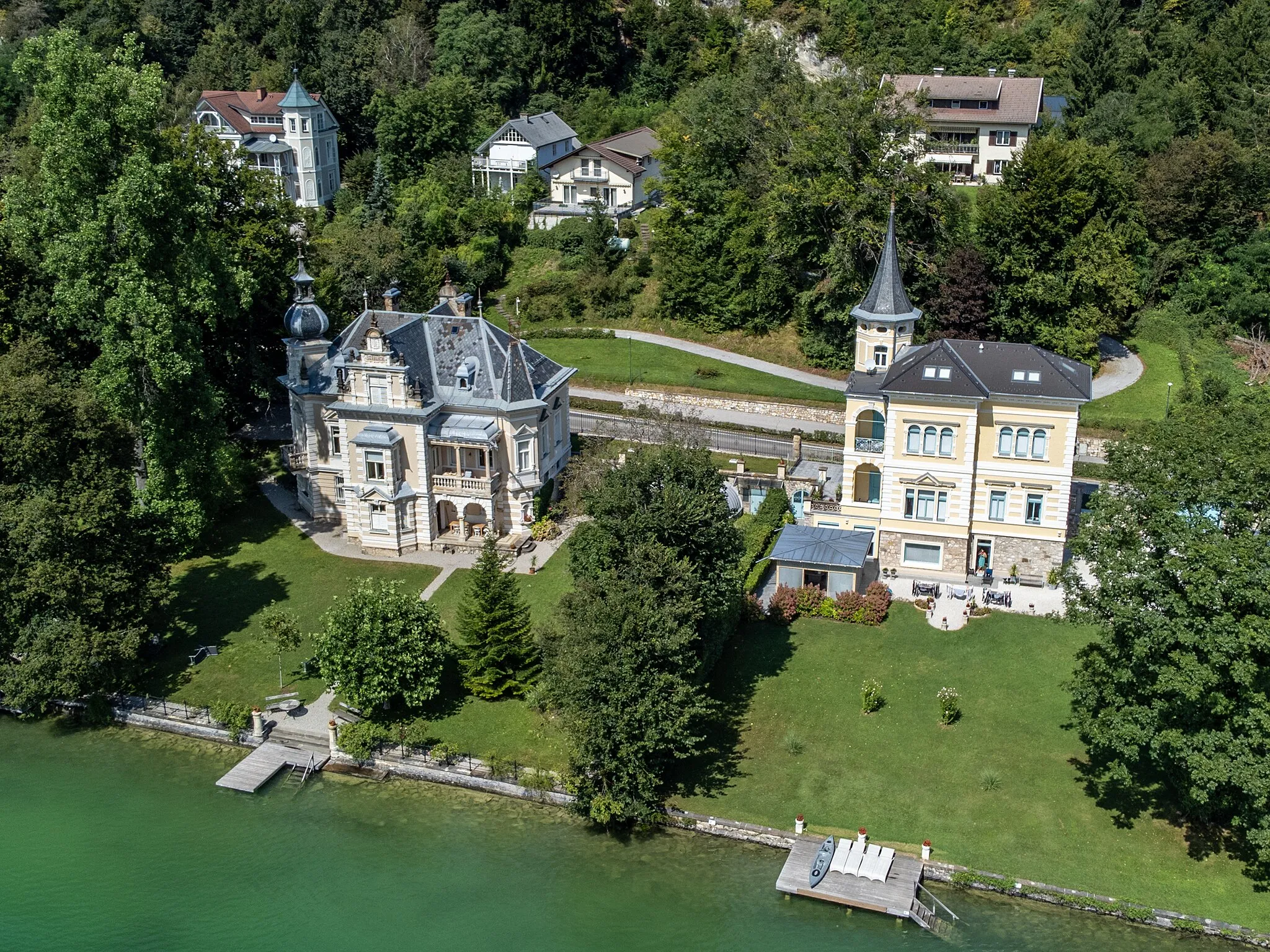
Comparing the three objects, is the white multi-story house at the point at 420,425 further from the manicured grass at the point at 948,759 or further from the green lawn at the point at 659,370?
the green lawn at the point at 659,370

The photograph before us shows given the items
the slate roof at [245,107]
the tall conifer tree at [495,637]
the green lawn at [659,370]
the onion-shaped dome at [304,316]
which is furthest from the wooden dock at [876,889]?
the slate roof at [245,107]

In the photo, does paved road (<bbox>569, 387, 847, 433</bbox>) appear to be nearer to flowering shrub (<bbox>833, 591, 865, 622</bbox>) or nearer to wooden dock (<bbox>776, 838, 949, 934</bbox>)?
flowering shrub (<bbox>833, 591, 865, 622</bbox>)

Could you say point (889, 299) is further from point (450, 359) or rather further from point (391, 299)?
point (391, 299)

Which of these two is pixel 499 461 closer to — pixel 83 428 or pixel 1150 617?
pixel 83 428

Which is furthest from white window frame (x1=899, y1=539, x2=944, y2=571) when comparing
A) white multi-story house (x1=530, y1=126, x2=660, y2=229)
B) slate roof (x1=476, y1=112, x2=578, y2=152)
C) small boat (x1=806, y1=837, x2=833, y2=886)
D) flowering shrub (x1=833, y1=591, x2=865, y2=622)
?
slate roof (x1=476, y1=112, x2=578, y2=152)

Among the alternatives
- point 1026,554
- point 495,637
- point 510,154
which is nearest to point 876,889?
point 495,637
